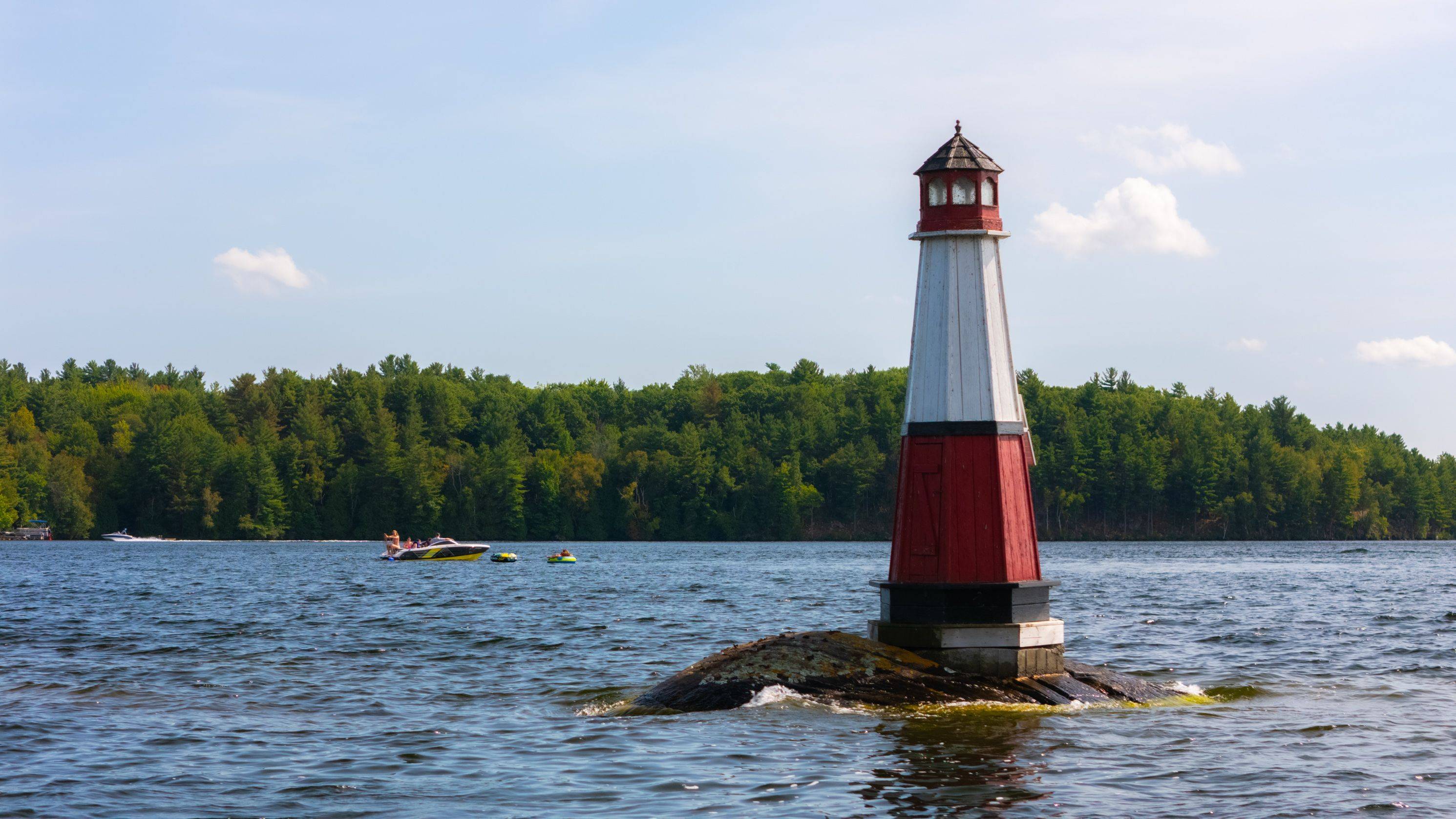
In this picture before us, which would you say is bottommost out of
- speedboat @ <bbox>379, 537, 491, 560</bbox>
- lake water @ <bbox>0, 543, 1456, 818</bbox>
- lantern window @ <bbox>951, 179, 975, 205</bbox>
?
lake water @ <bbox>0, 543, 1456, 818</bbox>

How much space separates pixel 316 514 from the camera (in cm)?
15462

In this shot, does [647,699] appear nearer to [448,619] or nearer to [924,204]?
[924,204]

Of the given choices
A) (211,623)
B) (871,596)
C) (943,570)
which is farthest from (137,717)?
(871,596)

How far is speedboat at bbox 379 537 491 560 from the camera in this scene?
8675cm

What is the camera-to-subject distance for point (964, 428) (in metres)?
19.4

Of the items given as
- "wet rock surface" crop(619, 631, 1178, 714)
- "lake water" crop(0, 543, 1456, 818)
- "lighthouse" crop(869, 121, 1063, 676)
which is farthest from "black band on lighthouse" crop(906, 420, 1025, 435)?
"lake water" crop(0, 543, 1456, 818)

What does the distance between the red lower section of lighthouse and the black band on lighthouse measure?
0.19ft

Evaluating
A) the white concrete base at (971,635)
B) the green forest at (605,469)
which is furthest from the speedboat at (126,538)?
the white concrete base at (971,635)

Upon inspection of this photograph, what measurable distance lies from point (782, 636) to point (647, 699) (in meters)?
2.14

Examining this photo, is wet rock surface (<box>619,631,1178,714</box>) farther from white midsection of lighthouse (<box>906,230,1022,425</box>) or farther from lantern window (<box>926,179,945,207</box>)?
lantern window (<box>926,179,945,207</box>)

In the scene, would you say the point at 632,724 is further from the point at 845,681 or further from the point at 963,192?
the point at 963,192

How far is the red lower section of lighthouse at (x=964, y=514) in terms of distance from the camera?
63.1 ft

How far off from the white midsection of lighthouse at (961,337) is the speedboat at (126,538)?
13400 centimetres

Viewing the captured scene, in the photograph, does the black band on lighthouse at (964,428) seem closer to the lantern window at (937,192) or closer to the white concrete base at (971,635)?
the white concrete base at (971,635)
